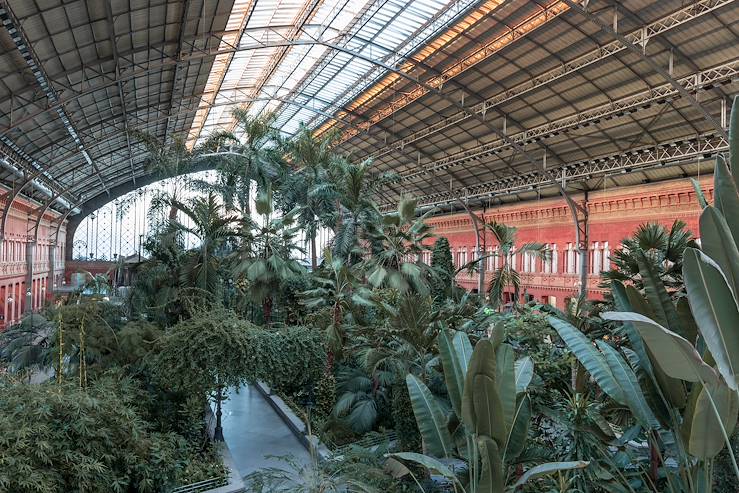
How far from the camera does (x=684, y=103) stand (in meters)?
21.2

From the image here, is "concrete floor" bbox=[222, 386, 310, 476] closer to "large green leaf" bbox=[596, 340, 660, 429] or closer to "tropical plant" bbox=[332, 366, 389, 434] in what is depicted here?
"tropical plant" bbox=[332, 366, 389, 434]

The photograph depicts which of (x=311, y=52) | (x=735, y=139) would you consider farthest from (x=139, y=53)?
(x=735, y=139)

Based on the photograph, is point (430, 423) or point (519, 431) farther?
point (430, 423)

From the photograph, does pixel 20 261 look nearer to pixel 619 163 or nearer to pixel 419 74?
pixel 419 74

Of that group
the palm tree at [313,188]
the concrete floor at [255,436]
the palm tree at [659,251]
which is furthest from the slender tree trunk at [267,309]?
the palm tree at [659,251]

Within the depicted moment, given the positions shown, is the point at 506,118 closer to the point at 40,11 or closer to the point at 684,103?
the point at 684,103

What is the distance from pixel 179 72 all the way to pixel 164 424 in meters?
21.8

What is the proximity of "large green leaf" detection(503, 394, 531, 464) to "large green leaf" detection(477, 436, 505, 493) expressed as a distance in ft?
2.91

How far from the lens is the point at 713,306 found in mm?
3523

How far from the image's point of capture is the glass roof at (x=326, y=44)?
2248 cm

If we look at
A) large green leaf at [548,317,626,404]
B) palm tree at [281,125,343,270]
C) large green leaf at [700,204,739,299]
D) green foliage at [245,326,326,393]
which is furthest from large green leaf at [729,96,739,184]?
palm tree at [281,125,343,270]

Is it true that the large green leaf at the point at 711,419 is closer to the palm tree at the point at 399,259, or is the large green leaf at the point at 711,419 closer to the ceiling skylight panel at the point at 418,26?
the palm tree at the point at 399,259

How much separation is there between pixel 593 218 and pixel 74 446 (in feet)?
89.0

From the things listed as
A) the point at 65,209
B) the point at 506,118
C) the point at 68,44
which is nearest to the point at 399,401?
the point at 68,44
